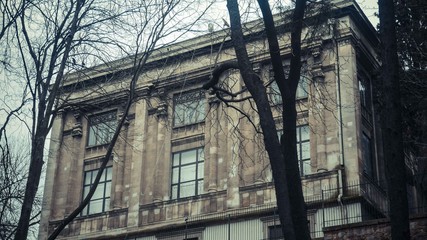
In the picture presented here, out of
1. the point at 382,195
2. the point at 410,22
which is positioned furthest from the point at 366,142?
the point at 410,22

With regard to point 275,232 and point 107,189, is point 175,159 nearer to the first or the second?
point 107,189

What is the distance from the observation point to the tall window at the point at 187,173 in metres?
33.8

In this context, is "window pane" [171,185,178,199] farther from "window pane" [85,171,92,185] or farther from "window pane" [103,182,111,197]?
"window pane" [85,171,92,185]

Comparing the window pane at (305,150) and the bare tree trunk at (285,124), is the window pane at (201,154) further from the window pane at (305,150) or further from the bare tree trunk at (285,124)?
the bare tree trunk at (285,124)

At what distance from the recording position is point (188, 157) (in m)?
34.7

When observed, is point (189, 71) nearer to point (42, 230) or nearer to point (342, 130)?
point (342, 130)

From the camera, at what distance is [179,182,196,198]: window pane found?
3372cm

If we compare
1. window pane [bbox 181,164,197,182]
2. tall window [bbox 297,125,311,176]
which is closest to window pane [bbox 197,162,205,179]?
window pane [bbox 181,164,197,182]

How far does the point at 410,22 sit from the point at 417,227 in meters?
8.68

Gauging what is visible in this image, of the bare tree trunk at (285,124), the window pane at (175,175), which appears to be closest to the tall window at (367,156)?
the window pane at (175,175)

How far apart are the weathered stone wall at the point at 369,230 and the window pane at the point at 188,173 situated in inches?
534

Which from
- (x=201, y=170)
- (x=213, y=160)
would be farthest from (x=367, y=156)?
(x=201, y=170)

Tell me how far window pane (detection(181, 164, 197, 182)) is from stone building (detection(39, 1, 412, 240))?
0.06 m

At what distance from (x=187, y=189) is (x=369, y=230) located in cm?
1461
